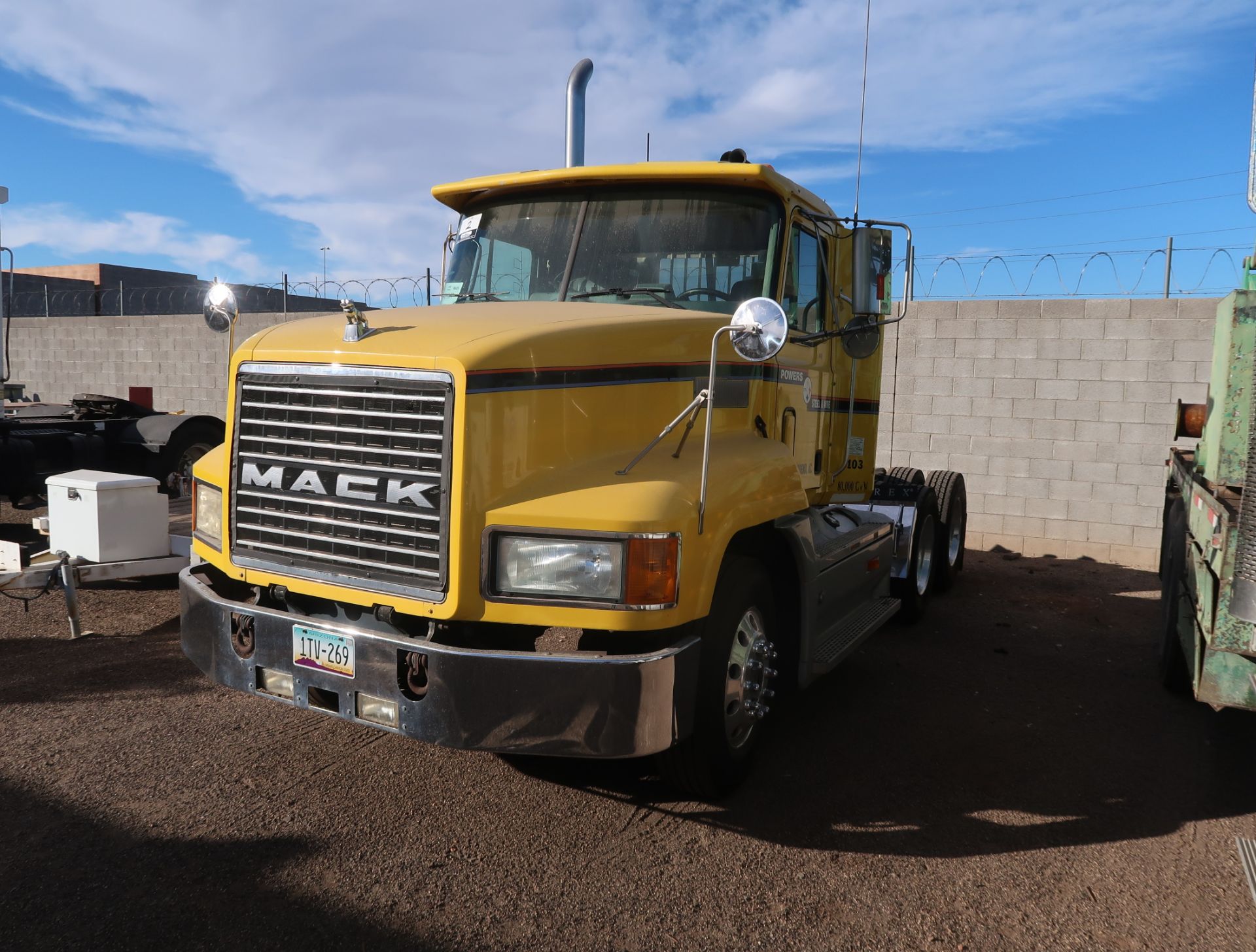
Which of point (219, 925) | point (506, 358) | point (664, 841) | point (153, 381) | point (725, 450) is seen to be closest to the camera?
point (219, 925)

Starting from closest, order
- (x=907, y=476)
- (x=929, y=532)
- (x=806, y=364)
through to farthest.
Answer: (x=806, y=364) < (x=929, y=532) < (x=907, y=476)

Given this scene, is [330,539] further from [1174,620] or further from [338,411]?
[1174,620]

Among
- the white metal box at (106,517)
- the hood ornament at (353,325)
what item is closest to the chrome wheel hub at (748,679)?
the hood ornament at (353,325)

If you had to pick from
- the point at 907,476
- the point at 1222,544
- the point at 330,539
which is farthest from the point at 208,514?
the point at 907,476

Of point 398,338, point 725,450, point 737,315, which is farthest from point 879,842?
point 398,338

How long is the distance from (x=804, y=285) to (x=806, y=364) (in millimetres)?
403

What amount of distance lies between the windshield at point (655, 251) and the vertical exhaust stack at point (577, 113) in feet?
7.91

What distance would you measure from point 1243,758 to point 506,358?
13.3 ft

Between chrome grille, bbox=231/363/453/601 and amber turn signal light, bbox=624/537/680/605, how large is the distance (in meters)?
0.63

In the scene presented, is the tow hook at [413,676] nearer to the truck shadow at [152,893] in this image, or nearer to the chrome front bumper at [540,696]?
the chrome front bumper at [540,696]

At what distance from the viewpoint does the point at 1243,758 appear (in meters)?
4.59

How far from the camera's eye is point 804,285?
15.9 feet

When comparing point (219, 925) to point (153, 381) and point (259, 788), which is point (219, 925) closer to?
point (259, 788)

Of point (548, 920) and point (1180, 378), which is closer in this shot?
point (548, 920)
